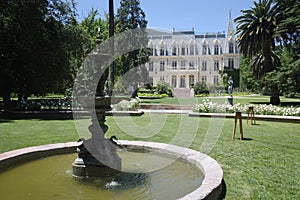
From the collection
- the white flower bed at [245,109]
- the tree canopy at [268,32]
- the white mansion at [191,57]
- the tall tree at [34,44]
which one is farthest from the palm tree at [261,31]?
the white mansion at [191,57]

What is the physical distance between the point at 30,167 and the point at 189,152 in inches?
126

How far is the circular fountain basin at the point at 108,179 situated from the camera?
388cm

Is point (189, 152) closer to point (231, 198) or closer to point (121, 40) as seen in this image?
point (231, 198)

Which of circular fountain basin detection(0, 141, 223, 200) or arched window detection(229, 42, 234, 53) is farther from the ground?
arched window detection(229, 42, 234, 53)

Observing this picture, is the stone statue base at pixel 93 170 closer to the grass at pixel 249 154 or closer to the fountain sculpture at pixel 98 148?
the fountain sculpture at pixel 98 148

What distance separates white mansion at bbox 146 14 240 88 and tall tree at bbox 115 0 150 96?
24953 mm

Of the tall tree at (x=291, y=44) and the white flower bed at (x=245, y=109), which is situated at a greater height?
the tall tree at (x=291, y=44)

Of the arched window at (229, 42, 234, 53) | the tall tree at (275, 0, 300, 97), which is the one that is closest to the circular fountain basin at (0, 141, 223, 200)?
the tall tree at (275, 0, 300, 97)

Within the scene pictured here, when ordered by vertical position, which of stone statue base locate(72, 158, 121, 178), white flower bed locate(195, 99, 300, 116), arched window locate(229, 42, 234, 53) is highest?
arched window locate(229, 42, 234, 53)

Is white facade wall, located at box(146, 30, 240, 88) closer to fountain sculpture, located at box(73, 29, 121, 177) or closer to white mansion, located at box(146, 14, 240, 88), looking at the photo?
white mansion, located at box(146, 14, 240, 88)

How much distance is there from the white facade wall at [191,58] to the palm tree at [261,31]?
111 ft

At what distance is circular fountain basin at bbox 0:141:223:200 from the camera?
12.7 ft

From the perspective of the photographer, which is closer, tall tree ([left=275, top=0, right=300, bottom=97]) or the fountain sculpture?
the fountain sculpture

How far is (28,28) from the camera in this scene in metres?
14.7
